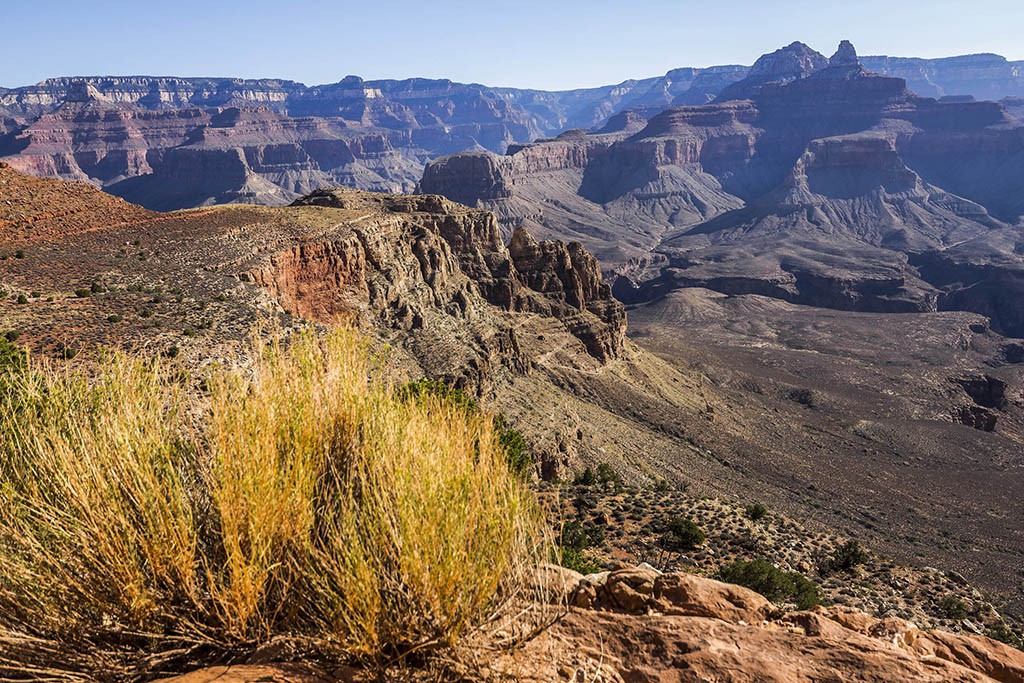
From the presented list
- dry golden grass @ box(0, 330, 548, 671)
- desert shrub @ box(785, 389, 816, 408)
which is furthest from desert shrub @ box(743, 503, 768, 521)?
desert shrub @ box(785, 389, 816, 408)

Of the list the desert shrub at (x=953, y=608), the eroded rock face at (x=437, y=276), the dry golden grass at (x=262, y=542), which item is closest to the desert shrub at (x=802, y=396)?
the eroded rock face at (x=437, y=276)

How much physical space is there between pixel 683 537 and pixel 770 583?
216 inches

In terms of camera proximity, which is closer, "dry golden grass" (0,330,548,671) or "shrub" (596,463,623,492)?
"dry golden grass" (0,330,548,671)

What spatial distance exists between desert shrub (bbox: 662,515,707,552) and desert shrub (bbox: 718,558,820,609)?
3.44 m

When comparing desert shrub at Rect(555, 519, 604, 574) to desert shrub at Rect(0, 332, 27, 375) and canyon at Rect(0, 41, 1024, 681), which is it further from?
desert shrub at Rect(0, 332, 27, 375)

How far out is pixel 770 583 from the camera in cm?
2503

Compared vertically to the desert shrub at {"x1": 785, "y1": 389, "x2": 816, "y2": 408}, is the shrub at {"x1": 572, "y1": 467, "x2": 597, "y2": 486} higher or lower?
higher

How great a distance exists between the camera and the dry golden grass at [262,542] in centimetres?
705

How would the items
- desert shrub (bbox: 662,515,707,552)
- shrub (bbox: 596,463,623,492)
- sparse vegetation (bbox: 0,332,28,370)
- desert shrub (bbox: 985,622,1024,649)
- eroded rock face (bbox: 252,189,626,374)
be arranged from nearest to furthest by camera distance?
sparse vegetation (bbox: 0,332,28,370)
desert shrub (bbox: 985,622,1024,649)
desert shrub (bbox: 662,515,707,552)
shrub (bbox: 596,463,623,492)
eroded rock face (bbox: 252,189,626,374)

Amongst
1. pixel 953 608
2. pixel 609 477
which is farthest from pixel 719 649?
pixel 609 477

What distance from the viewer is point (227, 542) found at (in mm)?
7180

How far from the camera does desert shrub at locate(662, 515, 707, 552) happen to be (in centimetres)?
2988

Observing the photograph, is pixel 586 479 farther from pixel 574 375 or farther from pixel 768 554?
pixel 574 375

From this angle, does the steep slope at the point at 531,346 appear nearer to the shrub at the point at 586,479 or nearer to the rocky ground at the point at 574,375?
the rocky ground at the point at 574,375
